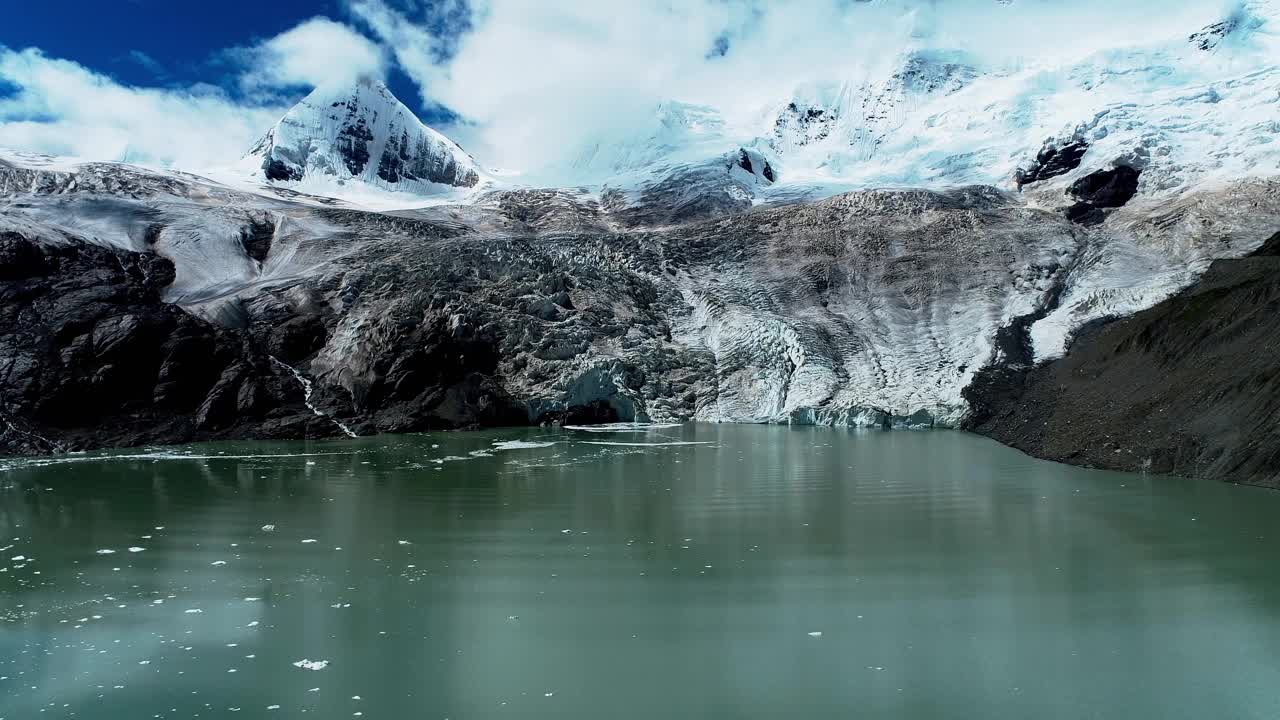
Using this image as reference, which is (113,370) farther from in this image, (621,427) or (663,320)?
(663,320)

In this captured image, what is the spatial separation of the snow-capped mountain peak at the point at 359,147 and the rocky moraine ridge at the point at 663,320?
103 ft

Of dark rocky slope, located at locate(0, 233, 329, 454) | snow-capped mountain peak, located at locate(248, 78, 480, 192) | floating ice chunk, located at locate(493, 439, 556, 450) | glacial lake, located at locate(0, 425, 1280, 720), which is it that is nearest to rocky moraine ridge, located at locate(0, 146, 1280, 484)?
dark rocky slope, located at locate(0, 233, 329, 454)

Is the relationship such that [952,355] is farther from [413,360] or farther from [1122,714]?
[1122,714]

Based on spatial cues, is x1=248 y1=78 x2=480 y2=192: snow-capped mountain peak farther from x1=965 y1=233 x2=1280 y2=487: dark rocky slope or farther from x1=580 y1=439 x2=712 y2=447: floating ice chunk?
x1=965 y1=233 x2=1280 y2=487: dark rocky slope

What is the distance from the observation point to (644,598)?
466 inches

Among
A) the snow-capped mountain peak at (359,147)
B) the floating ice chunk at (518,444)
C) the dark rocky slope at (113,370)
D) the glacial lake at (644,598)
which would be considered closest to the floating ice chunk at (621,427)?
the floating ice chunk at (518,444)

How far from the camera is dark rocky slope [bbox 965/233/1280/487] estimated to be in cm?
1939

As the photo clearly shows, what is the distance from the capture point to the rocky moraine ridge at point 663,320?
27781 millimetres

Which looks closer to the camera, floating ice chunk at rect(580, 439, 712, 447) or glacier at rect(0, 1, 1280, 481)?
floating ice chunk at rect(580, 439, 712, 447)

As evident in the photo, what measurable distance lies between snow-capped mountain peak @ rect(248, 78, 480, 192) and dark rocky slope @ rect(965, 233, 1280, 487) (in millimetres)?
71664

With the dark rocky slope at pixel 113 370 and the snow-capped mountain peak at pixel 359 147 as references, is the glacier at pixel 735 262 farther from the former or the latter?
the snow-capped mountain peak at pixel 359 147

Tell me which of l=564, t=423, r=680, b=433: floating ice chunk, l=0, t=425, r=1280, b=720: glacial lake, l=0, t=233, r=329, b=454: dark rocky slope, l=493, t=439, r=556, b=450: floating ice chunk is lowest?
l=0, t=425, r=1280, b=720: glacial lake

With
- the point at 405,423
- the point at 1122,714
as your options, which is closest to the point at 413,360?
the point at 405,423

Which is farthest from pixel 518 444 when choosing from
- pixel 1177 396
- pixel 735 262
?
pixel 735 262
